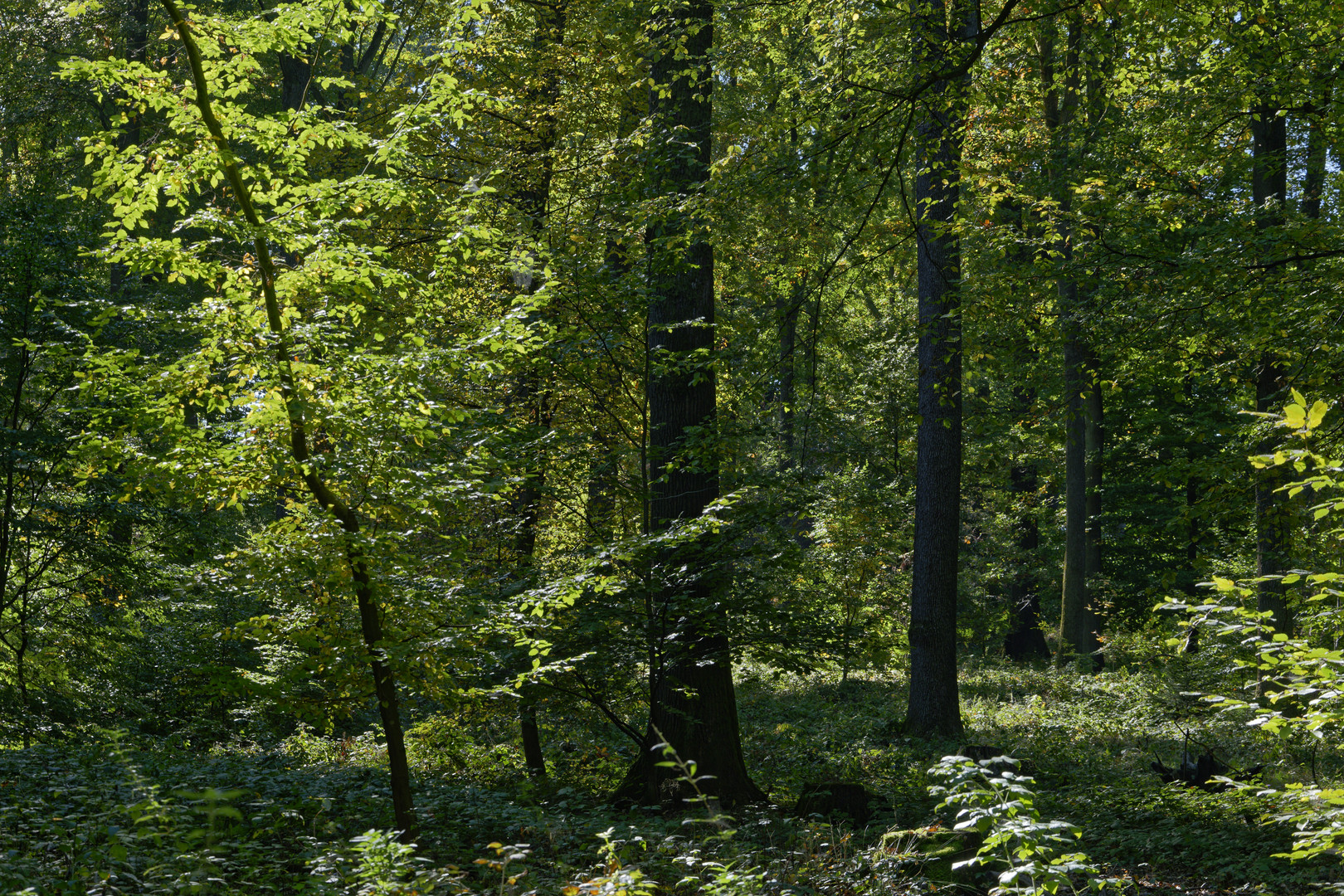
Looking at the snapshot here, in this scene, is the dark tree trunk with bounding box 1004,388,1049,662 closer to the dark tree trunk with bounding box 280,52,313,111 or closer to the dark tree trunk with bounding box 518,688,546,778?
the dark tree trunk with bounding box 518,688,546,778

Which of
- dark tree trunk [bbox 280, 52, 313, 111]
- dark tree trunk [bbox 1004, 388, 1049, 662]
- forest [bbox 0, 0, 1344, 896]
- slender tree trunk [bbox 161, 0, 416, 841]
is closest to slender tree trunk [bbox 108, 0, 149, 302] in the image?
forest [bbox 0, 0, 1344, 896]

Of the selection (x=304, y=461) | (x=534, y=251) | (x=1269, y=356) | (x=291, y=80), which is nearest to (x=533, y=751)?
(x=534, y=251)

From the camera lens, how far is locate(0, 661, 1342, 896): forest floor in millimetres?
4242

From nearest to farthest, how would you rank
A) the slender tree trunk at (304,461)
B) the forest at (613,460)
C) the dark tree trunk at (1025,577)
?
the slender tree trunk at (304,461)
the forest at (613,460)
the dark tree trunk at (1025,577)

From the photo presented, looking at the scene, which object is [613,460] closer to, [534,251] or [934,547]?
[534,251]

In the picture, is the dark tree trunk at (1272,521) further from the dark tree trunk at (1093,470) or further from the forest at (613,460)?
the dark tree trunk at (1093,470)

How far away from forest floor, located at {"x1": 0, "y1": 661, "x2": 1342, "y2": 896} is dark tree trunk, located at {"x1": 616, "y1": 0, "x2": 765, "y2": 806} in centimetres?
71

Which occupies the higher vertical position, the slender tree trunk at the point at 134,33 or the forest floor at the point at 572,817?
the slender tree trunk at the point at 134,33

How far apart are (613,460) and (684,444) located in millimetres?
875

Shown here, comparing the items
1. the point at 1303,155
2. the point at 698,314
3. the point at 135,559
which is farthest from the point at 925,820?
the point at 1303,155

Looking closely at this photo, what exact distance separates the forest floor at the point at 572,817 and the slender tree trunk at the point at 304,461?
0.35 m

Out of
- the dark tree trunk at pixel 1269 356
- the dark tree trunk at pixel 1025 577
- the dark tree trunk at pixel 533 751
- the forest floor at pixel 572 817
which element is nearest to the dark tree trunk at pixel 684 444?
the forest floor at pixel 572 817

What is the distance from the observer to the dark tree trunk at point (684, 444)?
22.6 feet

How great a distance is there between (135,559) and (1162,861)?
11117 mm
